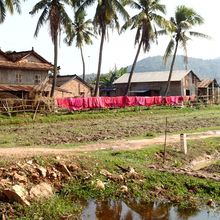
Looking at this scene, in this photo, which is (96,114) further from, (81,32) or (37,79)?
(81,32)

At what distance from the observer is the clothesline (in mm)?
33688

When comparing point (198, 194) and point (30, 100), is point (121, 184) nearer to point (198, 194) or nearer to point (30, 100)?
point (198, 194)

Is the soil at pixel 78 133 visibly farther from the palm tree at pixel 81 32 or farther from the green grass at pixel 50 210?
the palm tree at pixel 81 32

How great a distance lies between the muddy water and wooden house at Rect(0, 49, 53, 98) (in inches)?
1008

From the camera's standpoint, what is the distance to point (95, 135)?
21.8 metres

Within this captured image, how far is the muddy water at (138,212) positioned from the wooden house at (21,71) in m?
25.6

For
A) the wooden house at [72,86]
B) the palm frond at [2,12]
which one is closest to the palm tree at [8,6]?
the palm frond at [2,12]

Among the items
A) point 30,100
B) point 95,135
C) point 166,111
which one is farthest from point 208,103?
point 95,135

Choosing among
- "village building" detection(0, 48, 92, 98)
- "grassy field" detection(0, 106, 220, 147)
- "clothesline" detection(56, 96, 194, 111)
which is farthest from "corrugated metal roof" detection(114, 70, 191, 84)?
"grassy field" detection(0, 106, 220, 147)

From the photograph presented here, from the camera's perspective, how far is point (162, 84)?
56.2m

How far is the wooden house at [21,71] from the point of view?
36.7m

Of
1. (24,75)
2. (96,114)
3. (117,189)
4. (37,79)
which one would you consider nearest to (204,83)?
(37,79)

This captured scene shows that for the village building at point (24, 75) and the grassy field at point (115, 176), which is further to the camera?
the village building at point (24, 75)

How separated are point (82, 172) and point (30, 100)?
63.9ft
